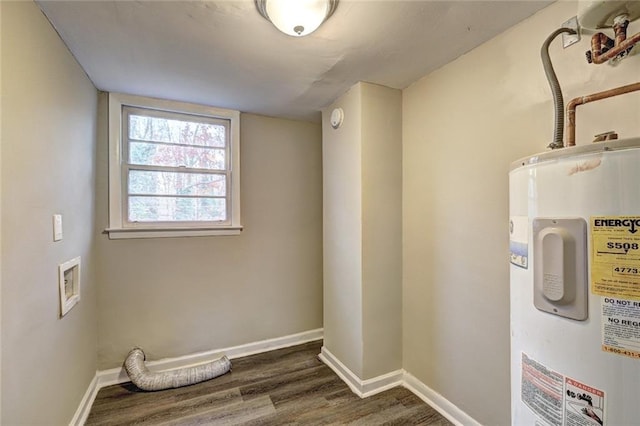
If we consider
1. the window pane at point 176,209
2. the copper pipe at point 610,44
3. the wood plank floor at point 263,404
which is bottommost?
the wood plank floor at point 263,404

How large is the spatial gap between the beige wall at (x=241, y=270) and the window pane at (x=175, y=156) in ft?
0.66

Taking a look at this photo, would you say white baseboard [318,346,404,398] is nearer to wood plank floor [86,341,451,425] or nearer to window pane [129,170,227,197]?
wood plank floor [86,341,451,425]

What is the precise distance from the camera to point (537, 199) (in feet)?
2.76

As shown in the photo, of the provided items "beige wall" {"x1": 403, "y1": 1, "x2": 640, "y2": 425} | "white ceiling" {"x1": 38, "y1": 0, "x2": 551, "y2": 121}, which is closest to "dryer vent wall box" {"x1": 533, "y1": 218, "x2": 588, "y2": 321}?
"beige wall" {"x1": 403, "y1": 1, "x2": 640, "y2": 425}

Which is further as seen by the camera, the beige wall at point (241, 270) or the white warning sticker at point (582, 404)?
the beige wall at point (241, 270)

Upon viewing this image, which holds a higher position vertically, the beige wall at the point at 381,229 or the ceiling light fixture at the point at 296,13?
the ceiling light fixture at the point at 296,13

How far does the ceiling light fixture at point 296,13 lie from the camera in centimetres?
120

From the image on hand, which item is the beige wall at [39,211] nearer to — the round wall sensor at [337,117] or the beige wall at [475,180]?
the round wall sensor at [337,117]

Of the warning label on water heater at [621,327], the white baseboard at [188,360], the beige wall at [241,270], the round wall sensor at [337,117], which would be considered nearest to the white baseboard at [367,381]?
the white baseboard at [188,360]

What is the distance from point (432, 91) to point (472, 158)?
1.88ft

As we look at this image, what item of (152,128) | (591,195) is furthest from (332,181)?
(591,195)

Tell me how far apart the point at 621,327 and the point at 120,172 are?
279 centimetres

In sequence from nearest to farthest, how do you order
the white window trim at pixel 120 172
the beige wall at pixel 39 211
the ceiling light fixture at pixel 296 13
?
the beige wall at pixel 39 211 → the ceiling light fixture at pixel 296 13 → the white window trim at pixel 120 172

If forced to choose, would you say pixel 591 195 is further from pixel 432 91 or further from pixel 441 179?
pixel 432 91
